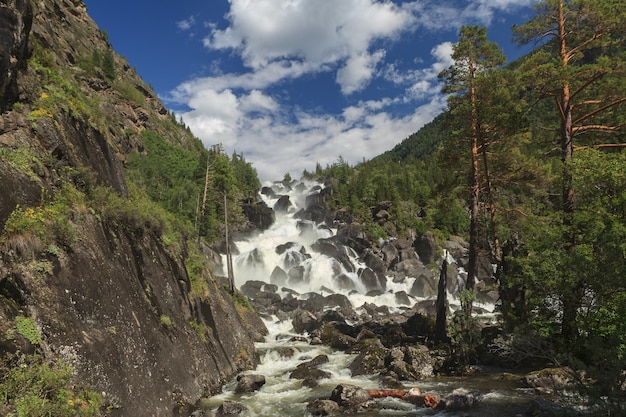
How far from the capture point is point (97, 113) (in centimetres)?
2047

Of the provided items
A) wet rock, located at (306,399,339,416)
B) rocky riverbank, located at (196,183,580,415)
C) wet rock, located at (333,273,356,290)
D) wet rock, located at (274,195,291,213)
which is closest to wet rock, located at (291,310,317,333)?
rocky riverbank, located at (196,183,580,415)

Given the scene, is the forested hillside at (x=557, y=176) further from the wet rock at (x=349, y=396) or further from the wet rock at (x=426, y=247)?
the wet rock at (x=426, y=247)

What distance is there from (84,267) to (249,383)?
971cm

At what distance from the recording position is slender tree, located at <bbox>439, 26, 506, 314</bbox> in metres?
21.0

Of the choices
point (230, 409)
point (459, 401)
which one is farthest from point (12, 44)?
point (459, 401)

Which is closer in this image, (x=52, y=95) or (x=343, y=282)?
(x=52, y=95)

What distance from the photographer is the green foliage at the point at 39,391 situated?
24.1ft

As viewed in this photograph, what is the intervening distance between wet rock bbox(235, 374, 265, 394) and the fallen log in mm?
5410

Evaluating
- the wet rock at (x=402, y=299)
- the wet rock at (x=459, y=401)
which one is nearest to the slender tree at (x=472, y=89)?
the wet rock at (x=459, y=401)

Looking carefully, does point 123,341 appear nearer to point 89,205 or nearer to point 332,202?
point 89,205

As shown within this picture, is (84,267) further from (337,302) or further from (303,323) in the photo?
(337,302)

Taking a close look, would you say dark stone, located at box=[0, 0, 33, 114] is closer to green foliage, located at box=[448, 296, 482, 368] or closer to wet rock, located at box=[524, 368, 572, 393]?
green foliage, located at box=[448, 296, 482, 368]

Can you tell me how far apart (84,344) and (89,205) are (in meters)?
5.61

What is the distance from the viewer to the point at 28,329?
8.60m
